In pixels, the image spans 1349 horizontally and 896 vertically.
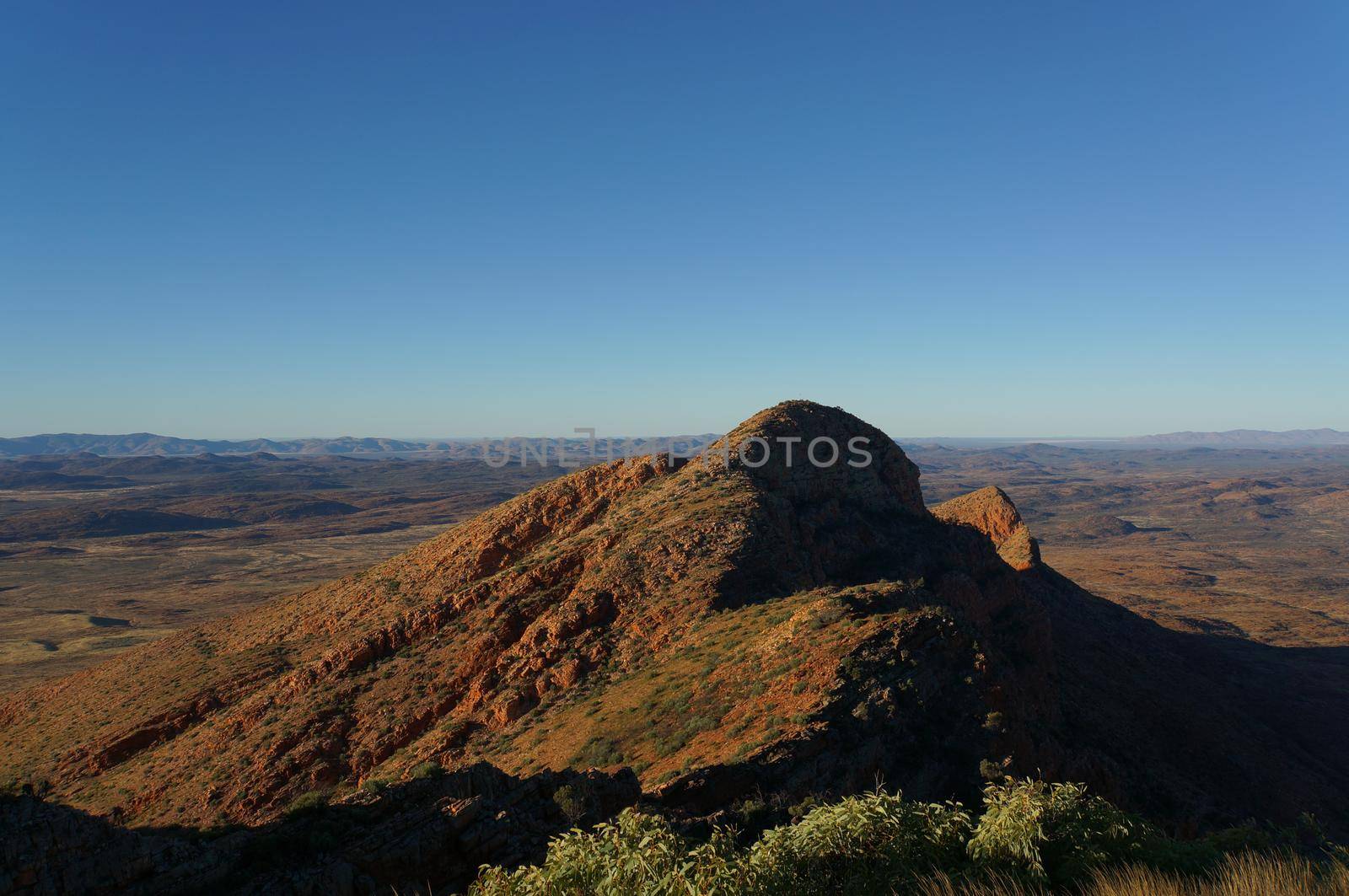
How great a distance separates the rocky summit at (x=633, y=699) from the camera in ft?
36.1

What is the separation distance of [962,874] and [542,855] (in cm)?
618

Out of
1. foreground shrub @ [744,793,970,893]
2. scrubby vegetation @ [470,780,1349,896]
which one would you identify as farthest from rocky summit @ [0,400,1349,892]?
foreground shrub @ [744,793,970,893]

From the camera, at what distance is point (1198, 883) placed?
7445 millimetres

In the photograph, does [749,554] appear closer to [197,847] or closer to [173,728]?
[197,847]

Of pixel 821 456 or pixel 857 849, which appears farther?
pixel 821 456

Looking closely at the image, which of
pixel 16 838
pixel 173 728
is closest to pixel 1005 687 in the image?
pixel 16 838

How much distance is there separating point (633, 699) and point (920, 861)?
48.2ft

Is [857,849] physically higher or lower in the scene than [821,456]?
lower

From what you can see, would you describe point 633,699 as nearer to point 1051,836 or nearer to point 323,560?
point 1051,836

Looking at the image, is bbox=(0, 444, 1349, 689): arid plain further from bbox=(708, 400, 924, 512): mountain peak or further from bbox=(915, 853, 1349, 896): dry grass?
bbox=(915, 853, 1349, 896): dry grass

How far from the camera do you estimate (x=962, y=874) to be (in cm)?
→ 731

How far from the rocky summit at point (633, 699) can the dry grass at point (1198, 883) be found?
5.84 m

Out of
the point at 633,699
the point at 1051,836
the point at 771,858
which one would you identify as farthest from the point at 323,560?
the point at 1051,836

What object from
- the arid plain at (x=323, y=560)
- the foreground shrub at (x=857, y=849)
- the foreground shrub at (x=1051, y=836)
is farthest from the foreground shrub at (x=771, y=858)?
the arid plain at (x=323, y=560)
